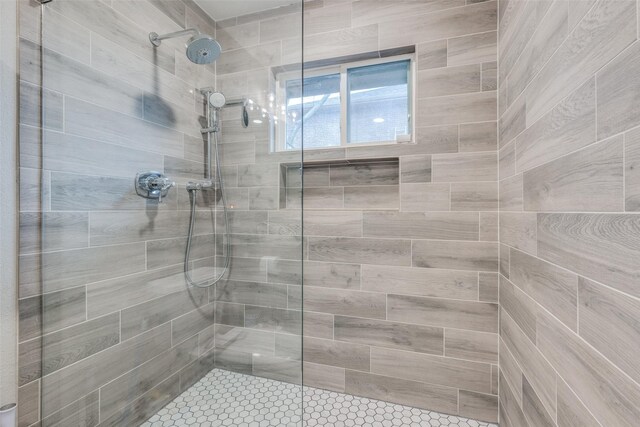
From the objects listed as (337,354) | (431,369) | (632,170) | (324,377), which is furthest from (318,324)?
(632,170)

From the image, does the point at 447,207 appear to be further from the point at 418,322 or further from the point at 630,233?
the point at 630,233

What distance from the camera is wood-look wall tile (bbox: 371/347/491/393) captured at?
1.52 m

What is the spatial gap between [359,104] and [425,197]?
0.75 meters

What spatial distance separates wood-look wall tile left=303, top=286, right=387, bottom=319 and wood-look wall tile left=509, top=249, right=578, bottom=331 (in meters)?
0.71

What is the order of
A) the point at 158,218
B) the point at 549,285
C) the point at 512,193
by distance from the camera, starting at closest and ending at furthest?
the point at 549,285 < the point at 512,193 < the point at 158,218

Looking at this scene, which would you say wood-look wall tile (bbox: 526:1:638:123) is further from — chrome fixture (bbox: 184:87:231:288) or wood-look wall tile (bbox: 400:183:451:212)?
chrome fixture (bbox: 184:87:231:288)

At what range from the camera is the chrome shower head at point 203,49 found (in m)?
1.41

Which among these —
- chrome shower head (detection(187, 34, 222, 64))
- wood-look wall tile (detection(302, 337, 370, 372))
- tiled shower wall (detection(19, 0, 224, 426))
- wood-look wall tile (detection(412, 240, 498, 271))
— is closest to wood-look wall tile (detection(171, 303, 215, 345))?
tiled shower wall (detection(19, 0, 224, 426))

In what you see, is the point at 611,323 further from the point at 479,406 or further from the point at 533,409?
the point at 479,406

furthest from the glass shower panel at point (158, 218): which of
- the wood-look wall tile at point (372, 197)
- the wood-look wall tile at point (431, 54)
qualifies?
the wood-look wall tile at point (431, 54)

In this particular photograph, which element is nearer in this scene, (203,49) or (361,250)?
(203,49)

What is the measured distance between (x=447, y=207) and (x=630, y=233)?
100 centimetres

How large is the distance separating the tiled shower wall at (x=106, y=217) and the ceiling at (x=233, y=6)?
7 centimetres

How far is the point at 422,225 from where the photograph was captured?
62.6 inches
